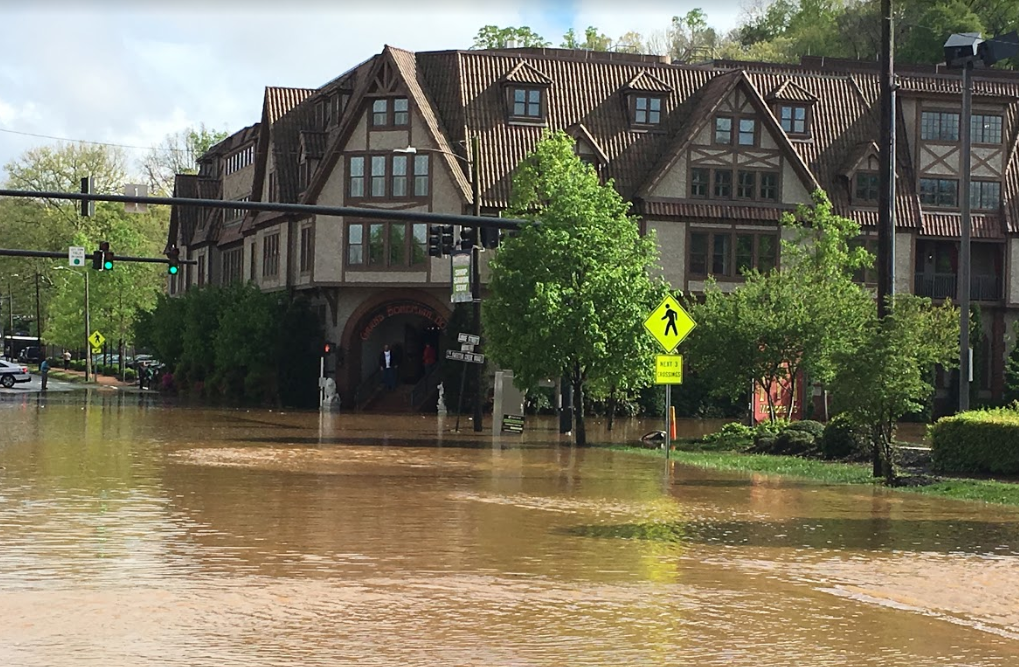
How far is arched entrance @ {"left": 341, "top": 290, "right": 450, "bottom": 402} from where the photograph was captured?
60375 mm

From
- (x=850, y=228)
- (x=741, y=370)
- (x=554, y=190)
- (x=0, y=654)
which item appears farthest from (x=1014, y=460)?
(x=850, y=228)

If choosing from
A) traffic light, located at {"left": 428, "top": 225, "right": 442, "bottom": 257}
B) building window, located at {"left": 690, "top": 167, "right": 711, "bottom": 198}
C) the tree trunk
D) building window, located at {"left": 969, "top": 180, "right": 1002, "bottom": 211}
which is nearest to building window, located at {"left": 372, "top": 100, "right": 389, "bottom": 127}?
building window, located at {"left": 690, "top": 167, "right": 711, "bottom": 198}

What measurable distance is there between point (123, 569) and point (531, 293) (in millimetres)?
24301

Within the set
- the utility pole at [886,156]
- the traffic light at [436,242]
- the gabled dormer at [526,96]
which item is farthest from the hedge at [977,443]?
the gabled dormer at [526,96]

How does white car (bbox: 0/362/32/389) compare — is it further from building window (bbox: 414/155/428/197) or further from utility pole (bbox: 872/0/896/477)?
utility pole (bbox: 872/0/896/477)

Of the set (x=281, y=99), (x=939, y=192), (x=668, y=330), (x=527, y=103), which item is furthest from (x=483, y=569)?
(x=281, y=99)

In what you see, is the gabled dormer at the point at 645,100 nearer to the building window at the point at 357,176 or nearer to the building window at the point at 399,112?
the building window at the point at 399,112

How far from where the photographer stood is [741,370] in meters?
38.4

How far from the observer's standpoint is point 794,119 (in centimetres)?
6116

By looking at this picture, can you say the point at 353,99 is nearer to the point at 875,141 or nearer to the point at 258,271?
the point at 258,271

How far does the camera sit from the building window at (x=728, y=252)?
59281mm

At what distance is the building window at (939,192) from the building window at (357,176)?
21.9 metres

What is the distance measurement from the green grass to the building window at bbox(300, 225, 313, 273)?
26554mm

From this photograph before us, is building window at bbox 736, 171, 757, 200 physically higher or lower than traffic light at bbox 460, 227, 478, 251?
higher
